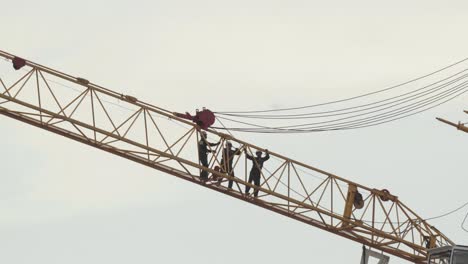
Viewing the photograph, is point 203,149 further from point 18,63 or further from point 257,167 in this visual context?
point 18,63

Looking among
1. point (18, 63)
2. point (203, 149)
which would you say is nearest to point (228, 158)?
point (203, 149)

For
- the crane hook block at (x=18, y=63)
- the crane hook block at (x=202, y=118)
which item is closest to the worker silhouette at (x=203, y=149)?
the crane hook block at (x=202, y=118)

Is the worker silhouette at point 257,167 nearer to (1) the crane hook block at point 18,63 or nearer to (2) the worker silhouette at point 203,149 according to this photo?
(2) the worker silhouette at point 203,149

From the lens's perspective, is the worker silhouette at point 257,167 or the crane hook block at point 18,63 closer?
the crane hook block at point 18,63

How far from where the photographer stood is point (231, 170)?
89.8 metres

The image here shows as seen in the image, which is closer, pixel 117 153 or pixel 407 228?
pixel 117 153

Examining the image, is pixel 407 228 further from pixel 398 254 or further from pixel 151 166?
pixel 151 166

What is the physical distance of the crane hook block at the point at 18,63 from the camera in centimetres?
8531

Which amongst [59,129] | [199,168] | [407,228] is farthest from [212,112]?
[407,228]

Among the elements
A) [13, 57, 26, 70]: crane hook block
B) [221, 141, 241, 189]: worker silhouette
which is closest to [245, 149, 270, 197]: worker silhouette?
[221, 141, 241, 189]: worker silhouette

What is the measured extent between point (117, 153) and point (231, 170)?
7.70 meters

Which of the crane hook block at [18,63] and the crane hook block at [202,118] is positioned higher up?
the crane hook block at [202,118]

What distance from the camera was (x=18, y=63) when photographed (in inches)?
3366

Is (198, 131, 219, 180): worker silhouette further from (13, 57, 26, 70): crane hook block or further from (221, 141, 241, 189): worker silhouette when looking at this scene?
(13, 57, 26, 70): crane hook block
